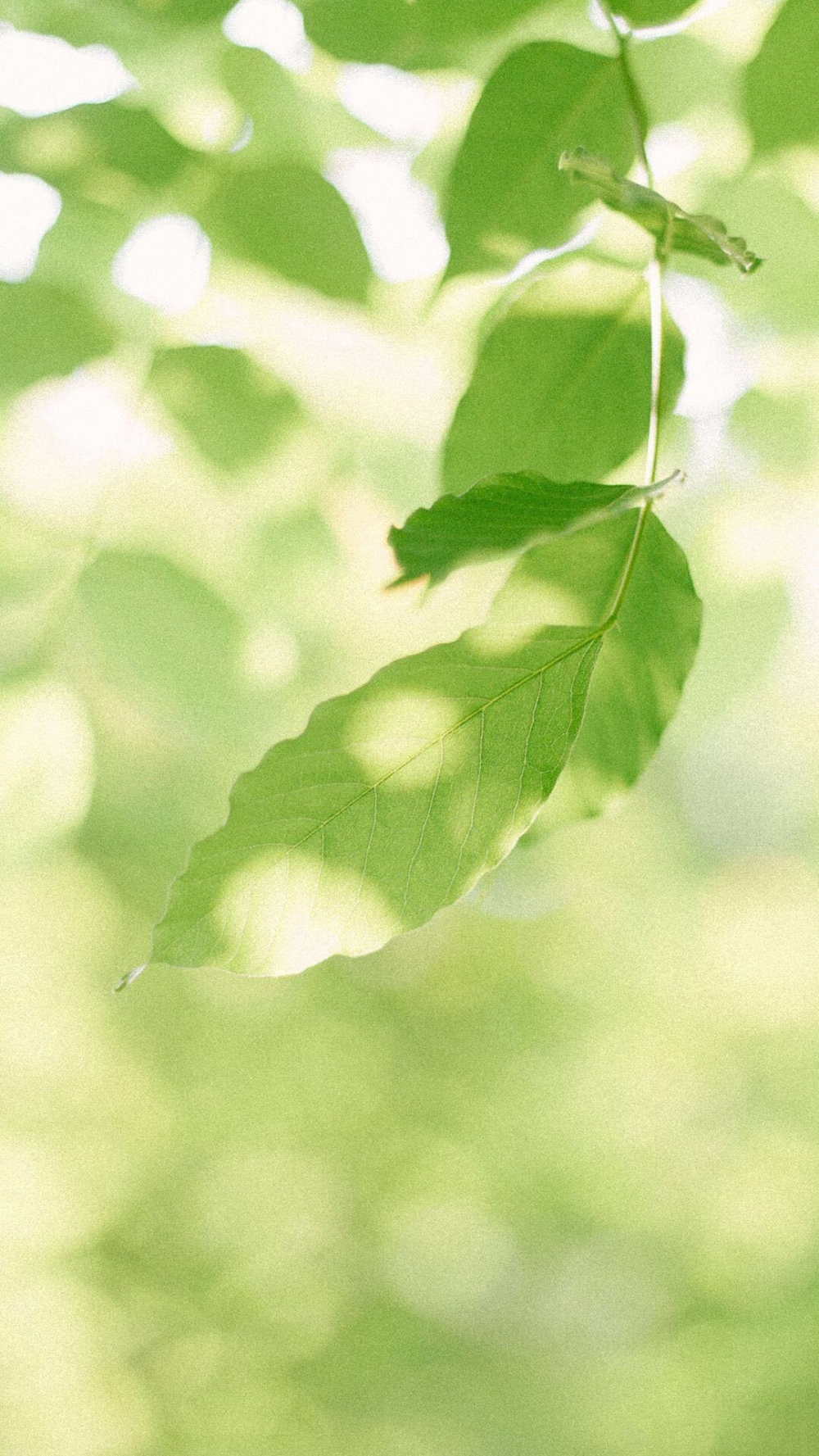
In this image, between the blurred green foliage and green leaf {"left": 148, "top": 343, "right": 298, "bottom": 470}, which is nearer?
green leaf {"left": 148, "top": 343, "right": 298, "bottom": 470}

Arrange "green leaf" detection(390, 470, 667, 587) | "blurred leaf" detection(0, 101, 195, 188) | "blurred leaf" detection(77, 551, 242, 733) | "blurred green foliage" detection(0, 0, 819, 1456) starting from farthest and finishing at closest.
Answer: "blurred green foliage" detection(0, 0, 819, 1456) < "blurred leaf" detection(77, 551, 242, 733) < "blurred leaf" detection(0, 101, 195, 188) < "green leaf" detection(390, 470, 667, 587)

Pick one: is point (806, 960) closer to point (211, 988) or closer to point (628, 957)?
point (628, 957)

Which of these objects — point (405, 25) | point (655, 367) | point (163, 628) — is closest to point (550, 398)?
point (655, 367)

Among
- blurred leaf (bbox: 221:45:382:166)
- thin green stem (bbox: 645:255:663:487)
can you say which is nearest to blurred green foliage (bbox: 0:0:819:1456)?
blurred leaf (bbox: 221:45:382:166)

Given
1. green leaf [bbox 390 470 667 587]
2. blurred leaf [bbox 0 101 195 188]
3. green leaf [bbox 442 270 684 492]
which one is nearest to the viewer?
green leaf [bbox 390 470 667 587]

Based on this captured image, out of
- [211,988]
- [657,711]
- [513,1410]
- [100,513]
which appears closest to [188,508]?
[100,513]

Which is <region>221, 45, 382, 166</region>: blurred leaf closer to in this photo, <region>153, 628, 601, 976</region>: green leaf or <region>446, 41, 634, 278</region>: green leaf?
<region>446, 41, 634, 278</region>: green leaf

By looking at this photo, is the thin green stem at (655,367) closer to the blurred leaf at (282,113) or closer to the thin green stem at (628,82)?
the thin green stem at (628,82)

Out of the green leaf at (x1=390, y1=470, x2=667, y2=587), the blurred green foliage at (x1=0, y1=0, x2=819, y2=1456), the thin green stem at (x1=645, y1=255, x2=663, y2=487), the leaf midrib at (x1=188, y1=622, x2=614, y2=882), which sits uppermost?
the thin green stem at (x1=645, y1=255, x2=663, y2=487)

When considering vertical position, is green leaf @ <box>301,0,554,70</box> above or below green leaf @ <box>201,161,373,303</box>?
above
